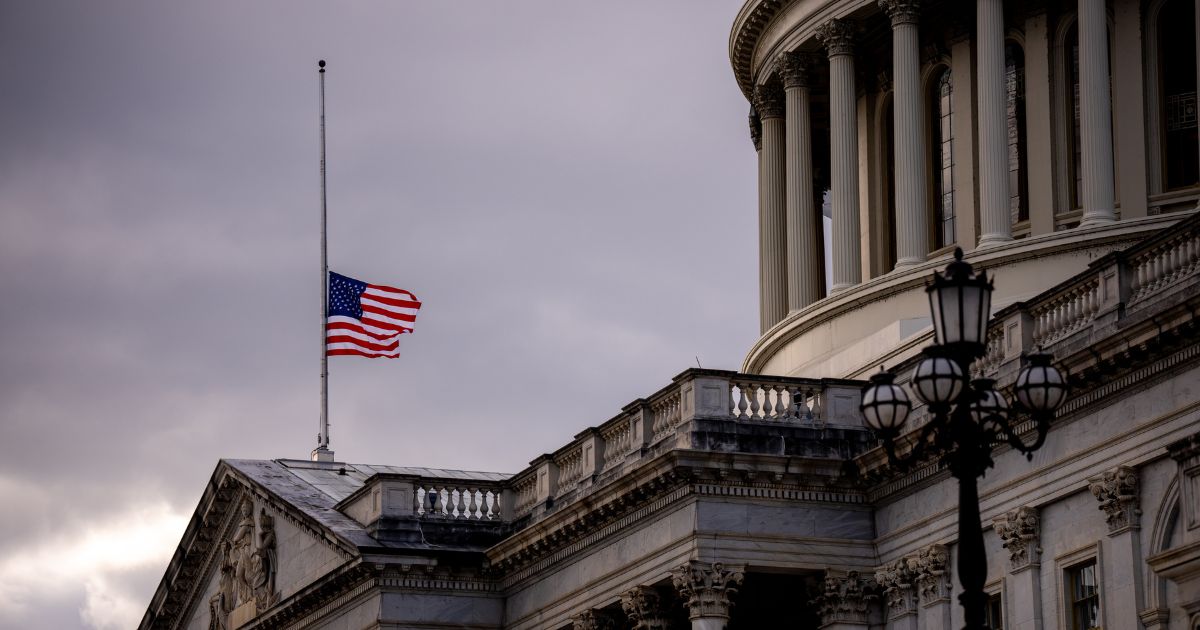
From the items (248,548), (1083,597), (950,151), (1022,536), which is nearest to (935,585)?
(1022,536)

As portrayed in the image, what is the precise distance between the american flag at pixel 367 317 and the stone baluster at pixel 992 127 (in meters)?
15.8

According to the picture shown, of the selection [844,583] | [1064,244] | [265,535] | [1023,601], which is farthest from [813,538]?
[265,535]

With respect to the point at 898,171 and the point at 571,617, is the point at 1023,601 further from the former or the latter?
the point at 898,171

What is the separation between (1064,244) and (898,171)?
19.2 feet

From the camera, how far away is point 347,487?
58.7 metres

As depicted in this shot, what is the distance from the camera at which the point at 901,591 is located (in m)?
41.6

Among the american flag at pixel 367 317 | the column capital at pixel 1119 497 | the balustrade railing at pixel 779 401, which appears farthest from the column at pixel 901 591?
the american flag at pixel 367 317

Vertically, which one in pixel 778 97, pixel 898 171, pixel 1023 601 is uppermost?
pixel 778 97

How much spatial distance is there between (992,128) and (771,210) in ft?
30.3

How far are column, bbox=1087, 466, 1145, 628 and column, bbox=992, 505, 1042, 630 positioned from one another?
5.90 feet

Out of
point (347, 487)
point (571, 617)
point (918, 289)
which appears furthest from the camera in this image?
point (347, 487)

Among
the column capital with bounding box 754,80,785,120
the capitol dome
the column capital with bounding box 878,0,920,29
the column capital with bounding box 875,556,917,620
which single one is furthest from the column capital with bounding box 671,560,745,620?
the column capital with bounding box 754,80,785,120

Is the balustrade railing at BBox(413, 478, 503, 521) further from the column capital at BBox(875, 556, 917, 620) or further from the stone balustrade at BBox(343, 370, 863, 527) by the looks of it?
the column capital at BBox(875, 556, 917, 620)

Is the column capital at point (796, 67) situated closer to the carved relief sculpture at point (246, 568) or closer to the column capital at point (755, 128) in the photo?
the column capital at point (755, 128)
